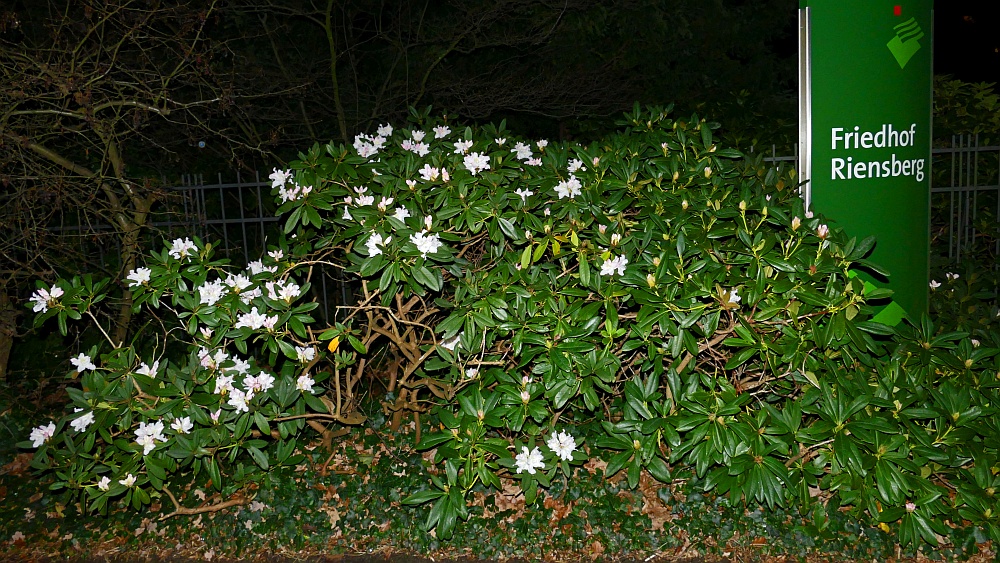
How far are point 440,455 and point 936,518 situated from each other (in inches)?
81.4

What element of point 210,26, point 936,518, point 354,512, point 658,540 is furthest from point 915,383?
point 210,26

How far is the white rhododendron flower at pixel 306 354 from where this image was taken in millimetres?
3949

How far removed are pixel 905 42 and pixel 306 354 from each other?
10.9 feet

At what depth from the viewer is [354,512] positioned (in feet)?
14.1

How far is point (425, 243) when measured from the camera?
11.9ft

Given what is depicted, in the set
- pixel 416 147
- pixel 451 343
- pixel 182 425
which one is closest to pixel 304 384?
pixel 182 425

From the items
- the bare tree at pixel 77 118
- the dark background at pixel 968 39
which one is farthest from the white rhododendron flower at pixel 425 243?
the dark background at pixel 968 39

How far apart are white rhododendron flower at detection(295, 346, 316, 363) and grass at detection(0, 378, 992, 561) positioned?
704 mm

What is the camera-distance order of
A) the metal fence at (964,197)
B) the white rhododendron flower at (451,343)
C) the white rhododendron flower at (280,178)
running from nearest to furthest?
the white rhododendron flower at (451,343), the white rhododendron flower at (280,178), the metal fence at (964,197)

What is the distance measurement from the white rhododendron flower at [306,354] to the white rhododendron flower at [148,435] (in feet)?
2.15

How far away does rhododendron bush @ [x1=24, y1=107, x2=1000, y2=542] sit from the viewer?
342cm

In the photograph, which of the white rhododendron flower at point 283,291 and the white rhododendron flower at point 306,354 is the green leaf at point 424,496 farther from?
the white rhododendron flower at point 283,291

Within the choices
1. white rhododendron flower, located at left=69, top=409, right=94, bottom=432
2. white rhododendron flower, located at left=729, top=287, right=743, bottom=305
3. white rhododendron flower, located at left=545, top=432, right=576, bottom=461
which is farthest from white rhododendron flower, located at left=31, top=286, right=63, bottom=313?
white rhododendron flower, located at left=729, top=287, right=743, bottom=305

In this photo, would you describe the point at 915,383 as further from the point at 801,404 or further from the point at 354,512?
the point at 354,512
